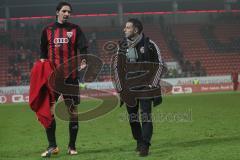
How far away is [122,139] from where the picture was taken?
9328 millimetres

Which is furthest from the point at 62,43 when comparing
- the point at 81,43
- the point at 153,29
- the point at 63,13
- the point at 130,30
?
the point at 153,29

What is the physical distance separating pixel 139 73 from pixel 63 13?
144cm

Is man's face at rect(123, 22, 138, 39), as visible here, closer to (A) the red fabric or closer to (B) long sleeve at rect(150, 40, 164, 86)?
(B) long sleeve at rect(150, 40, 164, 86)

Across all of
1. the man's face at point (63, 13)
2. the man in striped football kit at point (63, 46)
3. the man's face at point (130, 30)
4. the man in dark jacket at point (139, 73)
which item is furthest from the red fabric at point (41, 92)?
the man's face at point (130, 30)

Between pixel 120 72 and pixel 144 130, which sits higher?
pixel 120 72

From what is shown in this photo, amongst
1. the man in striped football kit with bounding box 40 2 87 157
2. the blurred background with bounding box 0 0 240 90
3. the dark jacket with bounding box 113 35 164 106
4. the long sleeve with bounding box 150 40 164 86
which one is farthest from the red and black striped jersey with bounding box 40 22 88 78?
the blurred background with bounding box 0 0 240 90

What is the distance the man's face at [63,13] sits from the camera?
24.5 feet

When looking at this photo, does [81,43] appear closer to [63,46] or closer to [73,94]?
[63,46]

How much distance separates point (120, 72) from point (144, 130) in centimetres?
101

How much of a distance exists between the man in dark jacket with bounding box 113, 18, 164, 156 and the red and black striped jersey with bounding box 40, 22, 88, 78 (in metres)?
0.65

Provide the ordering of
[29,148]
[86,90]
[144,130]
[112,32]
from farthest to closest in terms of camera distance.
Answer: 1. [112,32]
2. [86,90]
3. [29,148]
4. [144,130]

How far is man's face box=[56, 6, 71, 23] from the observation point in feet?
24.5

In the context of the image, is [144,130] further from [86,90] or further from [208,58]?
[208,58]

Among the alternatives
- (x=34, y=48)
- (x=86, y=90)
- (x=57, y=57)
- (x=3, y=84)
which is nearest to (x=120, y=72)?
(x=57, y=57)
